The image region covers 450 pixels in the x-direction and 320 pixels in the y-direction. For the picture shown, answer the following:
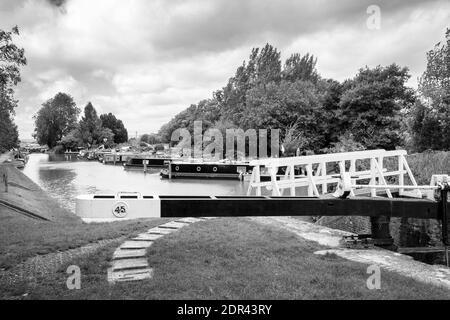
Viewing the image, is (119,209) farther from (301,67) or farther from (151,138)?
(151,138)

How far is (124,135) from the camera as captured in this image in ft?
361

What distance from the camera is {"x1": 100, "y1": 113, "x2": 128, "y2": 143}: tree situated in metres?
101

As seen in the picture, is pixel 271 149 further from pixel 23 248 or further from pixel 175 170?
pixel 23 248

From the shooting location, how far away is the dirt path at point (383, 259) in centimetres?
616

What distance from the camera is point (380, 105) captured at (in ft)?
103

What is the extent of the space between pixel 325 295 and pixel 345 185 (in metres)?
2.57

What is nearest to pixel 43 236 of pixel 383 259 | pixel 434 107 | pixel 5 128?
pixel 383 259

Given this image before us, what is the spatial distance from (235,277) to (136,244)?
114 inches

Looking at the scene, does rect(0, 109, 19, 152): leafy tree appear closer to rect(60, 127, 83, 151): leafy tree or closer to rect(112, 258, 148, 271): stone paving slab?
rect(112, 258, 148, 271): stone paving slab
